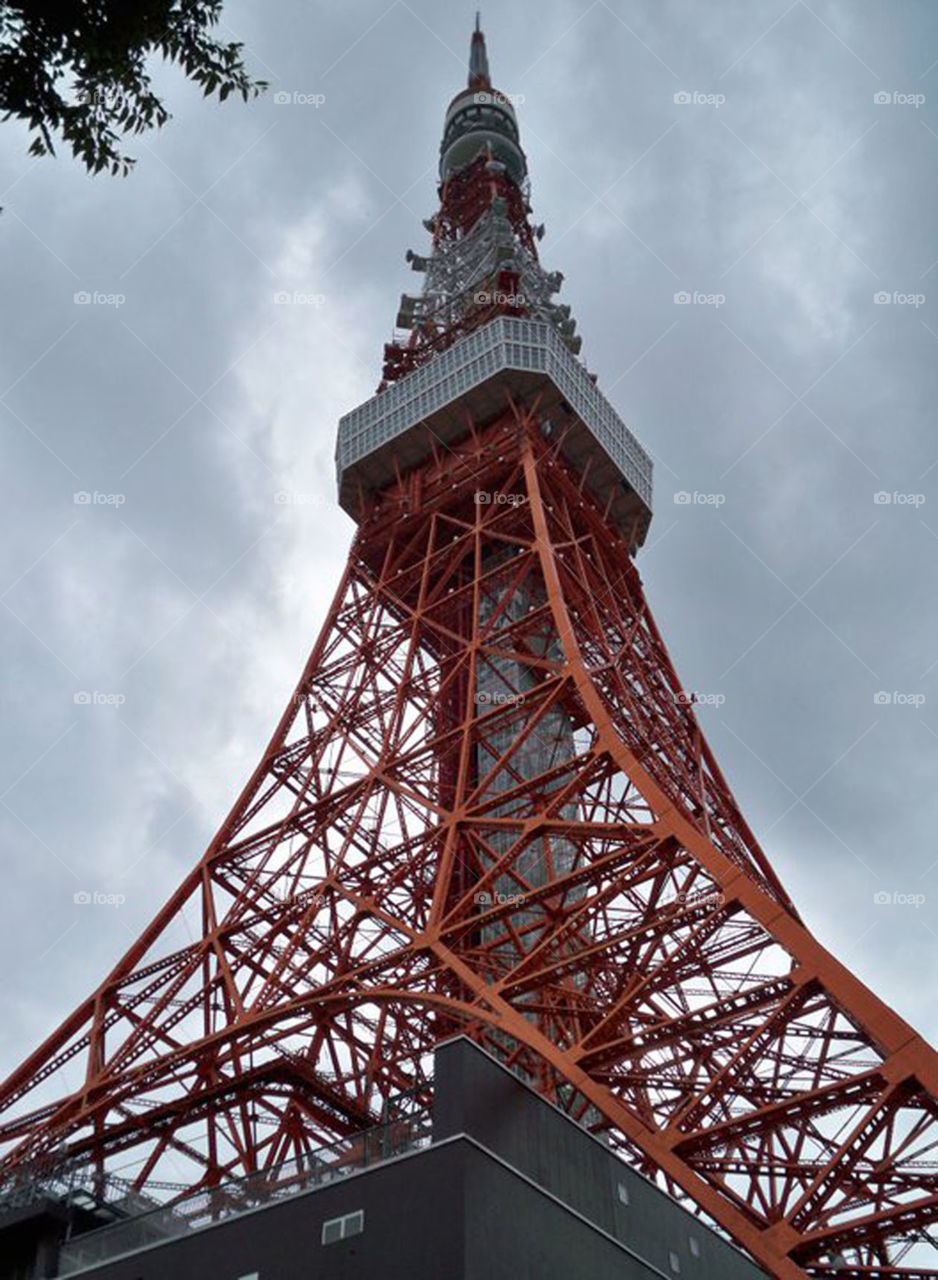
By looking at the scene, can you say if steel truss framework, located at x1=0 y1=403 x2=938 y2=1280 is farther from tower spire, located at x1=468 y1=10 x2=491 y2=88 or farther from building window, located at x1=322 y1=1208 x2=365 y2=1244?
tower spire, located at x1=468 y1=10 x2=491 y2=88

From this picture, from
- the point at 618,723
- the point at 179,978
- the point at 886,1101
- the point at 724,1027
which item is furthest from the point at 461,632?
the point at 886,1101

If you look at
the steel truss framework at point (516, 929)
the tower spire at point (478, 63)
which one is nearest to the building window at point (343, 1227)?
the steel truss framework at point (516, 929)

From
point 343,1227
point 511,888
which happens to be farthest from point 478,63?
point 343,1227

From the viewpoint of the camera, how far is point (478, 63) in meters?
56.0

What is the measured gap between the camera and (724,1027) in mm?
20219

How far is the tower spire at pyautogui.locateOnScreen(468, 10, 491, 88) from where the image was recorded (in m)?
54.8

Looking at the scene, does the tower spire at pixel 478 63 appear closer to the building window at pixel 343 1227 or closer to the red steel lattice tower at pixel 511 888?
the red steel lattice tower at pixel 511 888

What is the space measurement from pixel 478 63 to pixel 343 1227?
4965cm

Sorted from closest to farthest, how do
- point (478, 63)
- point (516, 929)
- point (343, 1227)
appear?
point (343, 1227)
point (516, 929)
point (478, 63)

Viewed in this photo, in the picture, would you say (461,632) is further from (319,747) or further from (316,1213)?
(316,1213)

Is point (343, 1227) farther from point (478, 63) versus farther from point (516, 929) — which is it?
point (478, 63)

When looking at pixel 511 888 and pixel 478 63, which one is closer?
pixel 511 888

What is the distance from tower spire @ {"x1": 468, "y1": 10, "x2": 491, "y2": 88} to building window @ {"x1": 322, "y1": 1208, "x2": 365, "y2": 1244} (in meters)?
47.4

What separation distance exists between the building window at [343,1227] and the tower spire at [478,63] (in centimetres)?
4741
